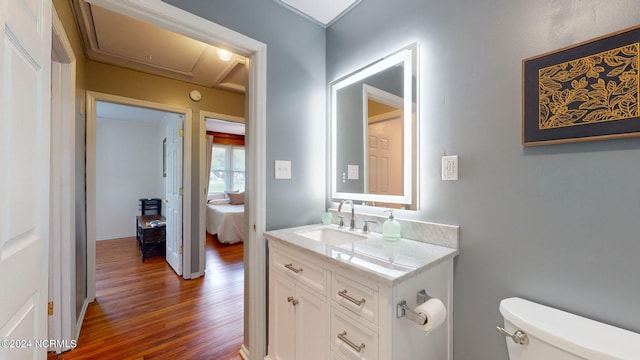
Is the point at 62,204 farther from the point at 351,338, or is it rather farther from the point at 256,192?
the point at 351,338

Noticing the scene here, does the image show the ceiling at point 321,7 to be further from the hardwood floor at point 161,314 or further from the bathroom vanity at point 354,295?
the hardwood floor at point 161,314

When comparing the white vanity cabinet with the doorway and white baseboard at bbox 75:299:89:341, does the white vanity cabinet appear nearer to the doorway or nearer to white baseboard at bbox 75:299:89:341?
white baseboard at bbox 75:299:89:341

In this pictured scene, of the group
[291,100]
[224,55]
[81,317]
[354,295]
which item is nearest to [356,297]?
[354,295]

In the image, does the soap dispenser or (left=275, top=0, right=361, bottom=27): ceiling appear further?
(left=275, top=0, right=361, bottom=27): ceiling

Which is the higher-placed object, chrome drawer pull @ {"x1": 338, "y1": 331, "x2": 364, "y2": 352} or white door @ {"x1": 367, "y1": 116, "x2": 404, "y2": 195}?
white door @ {"x1": 367, "y1": 116, "x2": 404, "y2": 195}

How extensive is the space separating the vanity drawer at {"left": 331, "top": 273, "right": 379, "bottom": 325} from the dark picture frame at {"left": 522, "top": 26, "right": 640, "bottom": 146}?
33.6 inches

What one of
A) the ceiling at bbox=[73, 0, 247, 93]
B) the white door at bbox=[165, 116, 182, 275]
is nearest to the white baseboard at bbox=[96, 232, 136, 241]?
the white door at bbox=[165, 116, 182, 275]

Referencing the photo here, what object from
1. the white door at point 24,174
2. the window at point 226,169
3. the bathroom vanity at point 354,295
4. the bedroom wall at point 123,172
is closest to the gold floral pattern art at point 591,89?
the bathroom vanity at point 354,295

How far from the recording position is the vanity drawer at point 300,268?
1.17m

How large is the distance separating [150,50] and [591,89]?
121 inches

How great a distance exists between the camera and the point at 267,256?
5.32 feet

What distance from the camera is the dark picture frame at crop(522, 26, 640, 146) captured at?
0.78 metres

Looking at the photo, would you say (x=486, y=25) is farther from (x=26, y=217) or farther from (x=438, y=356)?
(x=26, y=217)

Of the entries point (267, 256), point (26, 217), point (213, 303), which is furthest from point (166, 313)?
point (26, 217)
